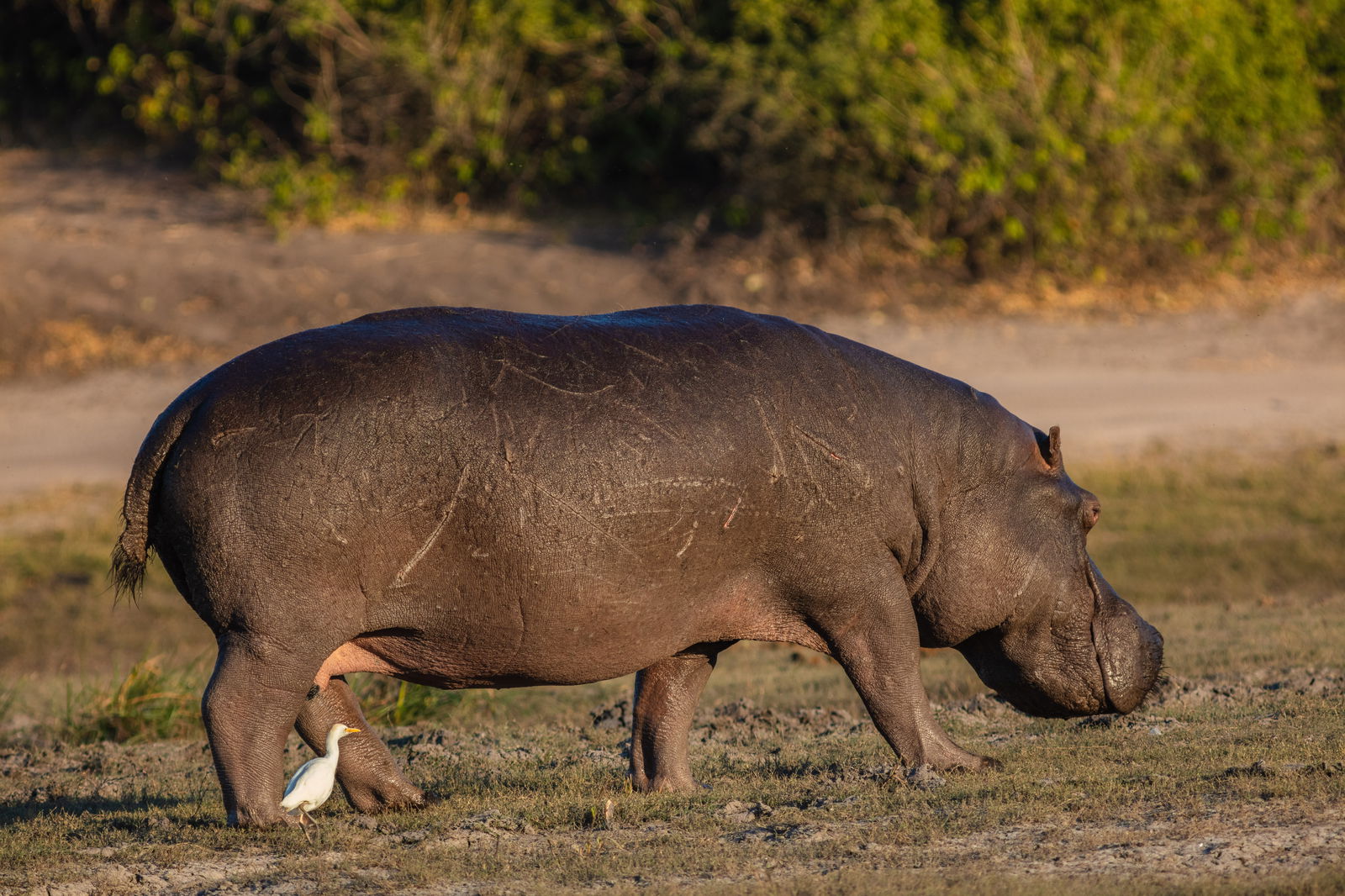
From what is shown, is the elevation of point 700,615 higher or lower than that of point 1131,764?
higher

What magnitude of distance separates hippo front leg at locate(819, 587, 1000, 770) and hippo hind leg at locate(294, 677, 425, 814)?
56.5 inches

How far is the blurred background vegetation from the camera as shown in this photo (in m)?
16.6

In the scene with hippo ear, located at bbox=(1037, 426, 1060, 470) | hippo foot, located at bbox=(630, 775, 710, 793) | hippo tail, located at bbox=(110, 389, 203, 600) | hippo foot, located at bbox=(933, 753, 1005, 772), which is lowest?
hippo foot, located at bbox=(630, 775, 710, 793)

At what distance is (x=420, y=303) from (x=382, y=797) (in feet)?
35.4

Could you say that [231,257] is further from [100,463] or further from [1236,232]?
[1236,232]

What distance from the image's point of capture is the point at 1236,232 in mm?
17297

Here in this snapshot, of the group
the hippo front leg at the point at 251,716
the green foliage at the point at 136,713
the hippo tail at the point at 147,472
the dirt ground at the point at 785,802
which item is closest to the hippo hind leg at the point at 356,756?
the dirt ground at the point at 785,802

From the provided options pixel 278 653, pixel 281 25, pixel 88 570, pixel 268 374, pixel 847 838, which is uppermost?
pixel 281 25

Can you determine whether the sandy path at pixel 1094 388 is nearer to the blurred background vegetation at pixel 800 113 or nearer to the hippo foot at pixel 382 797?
the blurred background vegetation at pixel 800 113

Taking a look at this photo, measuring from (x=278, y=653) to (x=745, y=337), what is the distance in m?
1.73

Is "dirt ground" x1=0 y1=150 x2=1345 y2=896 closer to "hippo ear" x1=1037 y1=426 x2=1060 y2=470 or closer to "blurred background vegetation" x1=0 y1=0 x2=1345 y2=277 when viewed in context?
"hippo ear" x1=1037 y1=426 x2=1060 y2=470

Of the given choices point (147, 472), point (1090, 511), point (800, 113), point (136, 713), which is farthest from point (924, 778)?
point (800, 113)

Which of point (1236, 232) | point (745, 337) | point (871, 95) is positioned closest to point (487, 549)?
point (745, 337)

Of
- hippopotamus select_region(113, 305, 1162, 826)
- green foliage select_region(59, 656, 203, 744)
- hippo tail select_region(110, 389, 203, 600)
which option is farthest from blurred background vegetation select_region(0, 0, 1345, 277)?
hippo tail select_region(110, 389, 203, 600)
